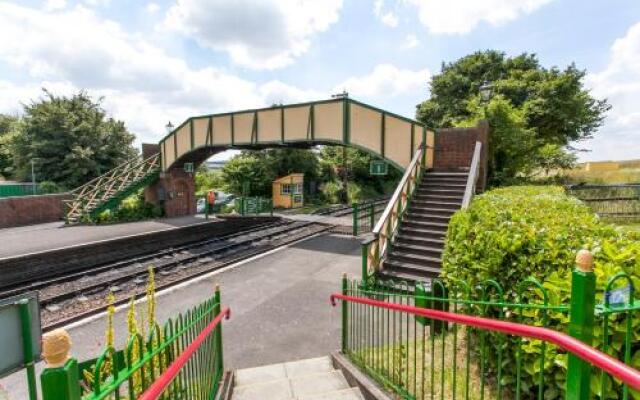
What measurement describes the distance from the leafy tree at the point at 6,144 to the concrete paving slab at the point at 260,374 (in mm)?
31196

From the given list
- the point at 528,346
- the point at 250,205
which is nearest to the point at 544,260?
the point at 528,346

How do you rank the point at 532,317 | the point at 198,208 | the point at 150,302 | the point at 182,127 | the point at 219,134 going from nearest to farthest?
1. the point at 532,317
2. the point at 150,302
3. the point at 219,134
4. the point at 182,127
5. the point at 198,208

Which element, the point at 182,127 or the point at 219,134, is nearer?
the point at 219,134

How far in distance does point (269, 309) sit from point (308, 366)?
9.46 ft

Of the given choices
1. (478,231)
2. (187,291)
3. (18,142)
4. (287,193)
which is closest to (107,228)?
(187,291)

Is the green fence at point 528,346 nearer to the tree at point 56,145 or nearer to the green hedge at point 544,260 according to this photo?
the green hedge at point 544,260

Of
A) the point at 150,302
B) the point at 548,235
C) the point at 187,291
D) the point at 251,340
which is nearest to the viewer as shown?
the point at 548,235

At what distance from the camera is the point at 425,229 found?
9773mm

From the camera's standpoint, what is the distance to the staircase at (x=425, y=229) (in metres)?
8.57

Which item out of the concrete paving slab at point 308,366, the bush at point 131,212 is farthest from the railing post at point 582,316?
the bush at point 131,212

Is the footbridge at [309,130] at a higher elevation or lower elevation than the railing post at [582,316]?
higher

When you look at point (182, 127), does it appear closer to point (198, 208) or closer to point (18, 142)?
point (198, 208)

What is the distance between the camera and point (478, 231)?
4285 millimetres

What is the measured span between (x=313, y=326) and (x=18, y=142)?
30.0 m
